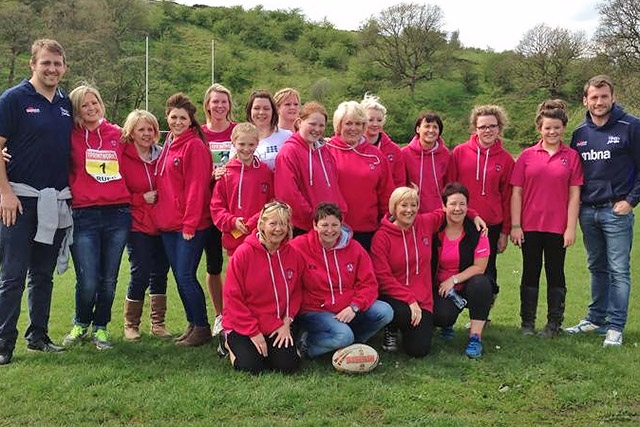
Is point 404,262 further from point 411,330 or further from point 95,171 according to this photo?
point 95,171

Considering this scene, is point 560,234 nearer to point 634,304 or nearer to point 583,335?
point 583,335

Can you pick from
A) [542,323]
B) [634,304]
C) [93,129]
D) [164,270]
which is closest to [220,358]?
[164,270]

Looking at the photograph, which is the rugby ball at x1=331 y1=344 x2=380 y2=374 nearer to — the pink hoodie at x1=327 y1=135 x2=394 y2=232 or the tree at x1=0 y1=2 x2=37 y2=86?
the pink hoodie at x1=327 y1=135 x2=394 y2=232

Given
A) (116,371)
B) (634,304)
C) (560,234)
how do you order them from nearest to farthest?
(116,371) → (560,234) → (634,304)

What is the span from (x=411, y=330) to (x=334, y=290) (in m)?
0.81

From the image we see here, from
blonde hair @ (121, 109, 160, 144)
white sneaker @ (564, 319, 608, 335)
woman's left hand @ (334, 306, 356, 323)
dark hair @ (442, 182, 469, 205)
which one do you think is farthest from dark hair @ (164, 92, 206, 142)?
white sneaker @ (564, 319, 608, 335)

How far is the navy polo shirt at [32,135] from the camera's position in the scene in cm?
504

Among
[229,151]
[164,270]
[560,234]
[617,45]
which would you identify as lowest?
[164,270]

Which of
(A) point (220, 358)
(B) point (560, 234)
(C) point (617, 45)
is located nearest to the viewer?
(A) point (220, 358)

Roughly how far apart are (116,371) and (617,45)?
39082 mm

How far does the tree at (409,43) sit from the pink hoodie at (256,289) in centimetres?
5911

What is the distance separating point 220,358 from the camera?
5336mm

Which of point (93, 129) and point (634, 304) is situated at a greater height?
point (93, 129)

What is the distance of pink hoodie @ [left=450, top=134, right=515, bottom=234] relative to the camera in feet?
20.0
